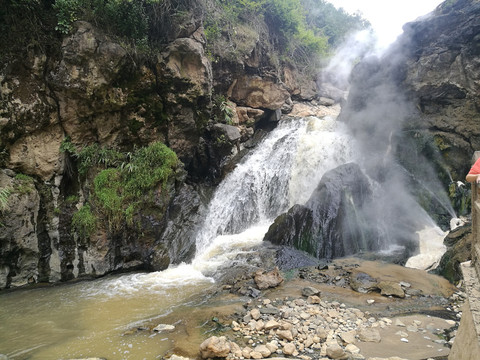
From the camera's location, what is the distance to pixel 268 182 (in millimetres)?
13633

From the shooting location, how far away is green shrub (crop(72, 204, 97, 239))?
8.92 meters

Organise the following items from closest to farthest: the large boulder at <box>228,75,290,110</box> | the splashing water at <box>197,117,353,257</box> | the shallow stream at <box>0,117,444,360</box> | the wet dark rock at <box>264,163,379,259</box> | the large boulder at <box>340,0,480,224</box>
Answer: the shallow stream at <box>0,117,444,360</box> → the wet dark rock at <box>264,163,379,259</box> → the large boulder at <box>340,0,480,224</box> → the splashing water at <box>197,117,353,257</box> → the large boulder at <box>228,75,290,110</box>

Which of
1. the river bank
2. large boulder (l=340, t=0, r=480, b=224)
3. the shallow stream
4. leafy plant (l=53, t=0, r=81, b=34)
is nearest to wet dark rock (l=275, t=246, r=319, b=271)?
the river bank

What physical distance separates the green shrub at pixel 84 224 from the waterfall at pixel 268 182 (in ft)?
11.5

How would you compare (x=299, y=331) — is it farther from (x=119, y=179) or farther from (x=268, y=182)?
(x=268, y=182)

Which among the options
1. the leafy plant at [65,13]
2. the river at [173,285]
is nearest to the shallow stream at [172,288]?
the river at [173,285]

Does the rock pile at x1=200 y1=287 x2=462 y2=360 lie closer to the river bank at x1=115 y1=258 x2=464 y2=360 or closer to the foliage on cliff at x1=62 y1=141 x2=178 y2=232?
the river bank at x1=115 y1=258 x2=464 y2=360

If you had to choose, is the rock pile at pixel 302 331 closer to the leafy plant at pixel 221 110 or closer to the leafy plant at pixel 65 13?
the leafy plant at pixel 65 13

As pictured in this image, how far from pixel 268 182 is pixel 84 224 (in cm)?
786

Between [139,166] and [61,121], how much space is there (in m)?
2.85

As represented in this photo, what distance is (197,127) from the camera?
41.1 feet

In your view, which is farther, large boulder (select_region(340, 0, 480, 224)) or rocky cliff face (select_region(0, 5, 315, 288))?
large boulder (select_region(340, 0, 480, 224))

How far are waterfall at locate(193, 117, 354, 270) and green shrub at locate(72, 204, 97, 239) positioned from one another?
3517 mm

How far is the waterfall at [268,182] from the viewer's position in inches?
462
